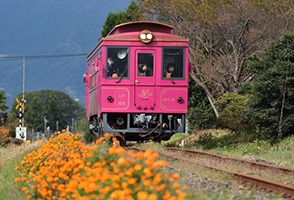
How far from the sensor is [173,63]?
1318 centimetres

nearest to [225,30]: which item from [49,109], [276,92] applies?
[276,92]

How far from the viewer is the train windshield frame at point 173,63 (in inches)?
516

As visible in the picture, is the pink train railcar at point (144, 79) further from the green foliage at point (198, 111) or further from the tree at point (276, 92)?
the green foliage at point (198, 111)

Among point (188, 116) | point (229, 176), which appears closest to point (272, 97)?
point (229, 176)

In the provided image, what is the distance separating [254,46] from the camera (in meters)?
24.7

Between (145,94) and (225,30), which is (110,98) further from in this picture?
(225,30)

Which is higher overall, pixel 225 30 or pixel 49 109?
pixel 225 30

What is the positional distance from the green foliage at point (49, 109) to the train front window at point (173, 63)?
79656mm

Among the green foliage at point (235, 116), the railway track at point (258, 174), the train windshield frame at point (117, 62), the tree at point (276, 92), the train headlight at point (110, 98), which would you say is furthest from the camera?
the green foliage at point (235, 116)

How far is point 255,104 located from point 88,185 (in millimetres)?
11820

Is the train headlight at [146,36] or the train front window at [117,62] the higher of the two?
the train headlight at [146,36]

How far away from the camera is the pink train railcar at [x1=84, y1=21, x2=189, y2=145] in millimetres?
12938

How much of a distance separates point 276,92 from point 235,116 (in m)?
6.63

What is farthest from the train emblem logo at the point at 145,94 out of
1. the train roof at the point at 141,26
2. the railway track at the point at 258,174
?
the railway track at the point at 258,174
